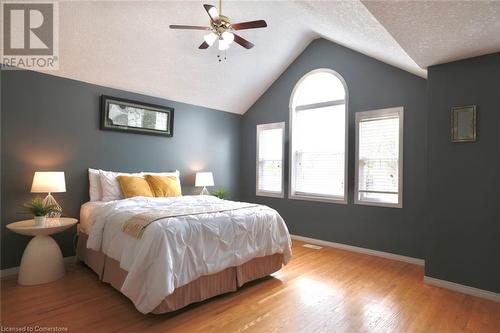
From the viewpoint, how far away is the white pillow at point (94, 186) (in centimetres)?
364

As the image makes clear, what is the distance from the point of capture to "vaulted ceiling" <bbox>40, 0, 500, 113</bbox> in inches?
85.5

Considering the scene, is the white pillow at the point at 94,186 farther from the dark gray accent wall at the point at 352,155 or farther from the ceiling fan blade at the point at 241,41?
the dark gray accent wall at the point at 352,155

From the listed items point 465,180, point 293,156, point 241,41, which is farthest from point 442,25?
point 293,156

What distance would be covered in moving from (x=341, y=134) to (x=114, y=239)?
360 cm

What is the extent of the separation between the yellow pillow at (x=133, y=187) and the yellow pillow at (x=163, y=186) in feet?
0.38

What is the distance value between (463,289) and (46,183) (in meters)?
4.68

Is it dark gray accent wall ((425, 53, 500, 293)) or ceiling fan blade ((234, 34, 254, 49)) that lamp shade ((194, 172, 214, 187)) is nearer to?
ceiling fan blade ((234, 34, 254, 49))

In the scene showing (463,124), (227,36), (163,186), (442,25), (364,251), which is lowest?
(364,251)

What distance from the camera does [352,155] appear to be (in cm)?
425

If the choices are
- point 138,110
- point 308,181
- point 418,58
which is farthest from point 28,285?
point 418,58

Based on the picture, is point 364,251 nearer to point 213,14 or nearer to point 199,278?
point 199,278

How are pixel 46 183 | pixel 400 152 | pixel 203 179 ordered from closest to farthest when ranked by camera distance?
pixel 46 183 → pixel 400 152 → pixel 203 179

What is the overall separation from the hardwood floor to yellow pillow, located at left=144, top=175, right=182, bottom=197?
4.25 feet

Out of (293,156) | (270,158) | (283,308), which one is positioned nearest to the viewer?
(283,308)
